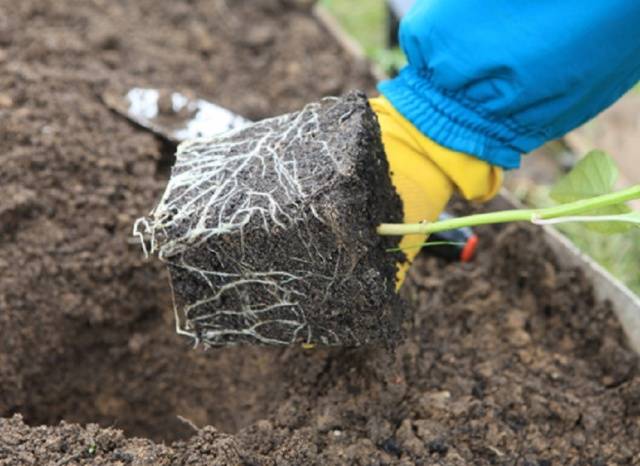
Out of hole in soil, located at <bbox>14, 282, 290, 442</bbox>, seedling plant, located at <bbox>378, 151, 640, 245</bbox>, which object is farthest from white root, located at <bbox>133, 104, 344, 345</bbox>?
hole in soil, located at <bbox>14, 282, 290, 442</bbox>

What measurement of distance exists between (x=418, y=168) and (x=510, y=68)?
26 centimetres

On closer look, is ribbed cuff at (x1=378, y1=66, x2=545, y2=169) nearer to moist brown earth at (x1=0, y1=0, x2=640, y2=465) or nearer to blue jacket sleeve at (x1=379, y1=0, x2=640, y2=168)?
blue jacket sleeve at (x1=379, y1=0, x2=640, y2=168)

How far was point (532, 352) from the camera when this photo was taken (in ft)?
5.60

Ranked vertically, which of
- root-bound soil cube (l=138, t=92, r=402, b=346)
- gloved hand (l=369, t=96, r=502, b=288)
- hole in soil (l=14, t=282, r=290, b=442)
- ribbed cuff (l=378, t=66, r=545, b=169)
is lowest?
hole in soil (l=14, t=282, r=290, b=442)

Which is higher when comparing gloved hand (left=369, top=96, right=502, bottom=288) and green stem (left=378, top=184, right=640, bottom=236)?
gloved hand (left=369, top=96, right=502, bottom=288)

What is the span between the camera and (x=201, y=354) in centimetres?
185

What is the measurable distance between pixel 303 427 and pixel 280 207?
487mm

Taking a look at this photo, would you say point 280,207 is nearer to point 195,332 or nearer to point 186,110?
point 195,332

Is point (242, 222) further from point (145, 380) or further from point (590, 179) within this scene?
point (145, 380)

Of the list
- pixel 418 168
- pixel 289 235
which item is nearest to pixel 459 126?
pixel 418 168

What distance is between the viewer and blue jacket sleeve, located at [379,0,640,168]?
1314 millimetres

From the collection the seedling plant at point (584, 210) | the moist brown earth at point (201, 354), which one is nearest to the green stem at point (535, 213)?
the seedling plant at point (584, 210)

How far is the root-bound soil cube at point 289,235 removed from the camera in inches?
49.4

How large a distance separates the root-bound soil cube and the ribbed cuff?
15cm
